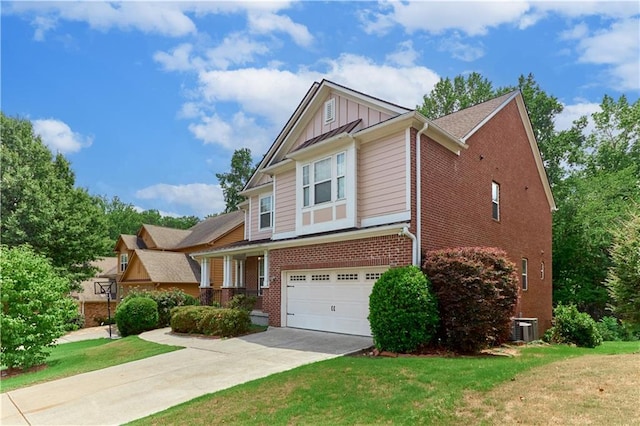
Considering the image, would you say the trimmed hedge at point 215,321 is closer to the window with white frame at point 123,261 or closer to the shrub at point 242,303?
the shrub at point 242,303

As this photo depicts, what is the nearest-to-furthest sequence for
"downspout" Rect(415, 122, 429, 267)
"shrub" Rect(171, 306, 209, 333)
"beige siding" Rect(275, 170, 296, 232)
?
"downspout" Rect(415, 122, 429, 267) < "shrub" Rect(171, 306, 209, 333) < "beige siding" Rect(275, 170, 296, 232)

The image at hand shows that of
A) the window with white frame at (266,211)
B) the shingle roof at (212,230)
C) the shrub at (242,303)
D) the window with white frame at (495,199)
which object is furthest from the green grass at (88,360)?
the shingle roof at (212,230)

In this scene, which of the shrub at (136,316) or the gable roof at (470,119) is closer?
the gable roof at (470,119)

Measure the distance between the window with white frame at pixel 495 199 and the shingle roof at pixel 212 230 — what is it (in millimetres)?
18921

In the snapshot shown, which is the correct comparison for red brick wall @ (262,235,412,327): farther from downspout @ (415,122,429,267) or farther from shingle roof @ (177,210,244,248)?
shingle roof @ (177,210,244,248)

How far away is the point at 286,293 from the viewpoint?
16094 mm

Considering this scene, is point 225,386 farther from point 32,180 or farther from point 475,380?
point 32,180

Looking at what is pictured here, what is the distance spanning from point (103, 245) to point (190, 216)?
36491 mm

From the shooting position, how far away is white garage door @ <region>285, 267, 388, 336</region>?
43.4 ft

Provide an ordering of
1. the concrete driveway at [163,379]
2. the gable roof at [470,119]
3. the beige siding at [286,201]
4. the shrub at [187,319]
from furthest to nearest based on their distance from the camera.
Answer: the beige siding at [286,201], the shrub at [187,319], the gable roof at [470,119], the concrete driveway at [163,379]

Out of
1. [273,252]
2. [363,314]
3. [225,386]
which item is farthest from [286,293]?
[225,386]

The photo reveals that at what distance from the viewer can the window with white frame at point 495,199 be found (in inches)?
653

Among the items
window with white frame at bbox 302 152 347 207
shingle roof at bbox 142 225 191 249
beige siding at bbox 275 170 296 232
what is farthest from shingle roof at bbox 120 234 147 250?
window with white frame at bbox 302 152 347 207

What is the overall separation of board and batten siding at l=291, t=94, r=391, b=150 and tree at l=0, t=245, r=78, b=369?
9.67 m
